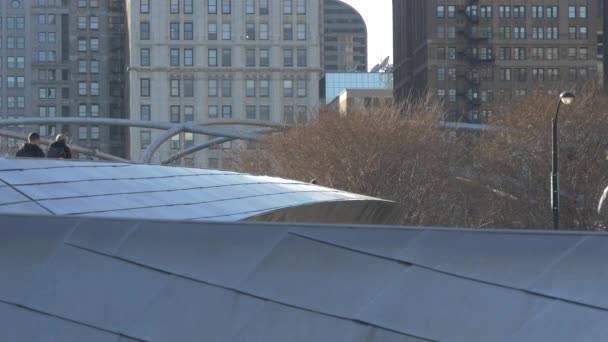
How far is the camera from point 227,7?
471 feet

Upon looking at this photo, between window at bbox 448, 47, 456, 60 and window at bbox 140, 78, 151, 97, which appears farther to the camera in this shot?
window at bbox 140, 78, 151, 97

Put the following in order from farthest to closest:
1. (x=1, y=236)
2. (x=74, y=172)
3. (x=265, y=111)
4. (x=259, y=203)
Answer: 1. (x=265, y=111)
2. (x=259, y=203)
3. (x=74, y=172)
4. (x=1, y=236)

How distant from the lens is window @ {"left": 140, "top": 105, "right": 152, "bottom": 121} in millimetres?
141250

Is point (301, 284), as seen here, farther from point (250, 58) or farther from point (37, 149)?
point (250, 58)

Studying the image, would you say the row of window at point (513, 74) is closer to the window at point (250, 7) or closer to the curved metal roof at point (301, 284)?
the window at point (250, 7)

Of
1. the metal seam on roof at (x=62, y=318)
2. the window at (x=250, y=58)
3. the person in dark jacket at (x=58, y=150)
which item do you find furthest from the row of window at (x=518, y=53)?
the metal seam on roof at (x=62, y=318)

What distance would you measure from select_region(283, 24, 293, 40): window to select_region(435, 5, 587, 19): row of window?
17.6 meters

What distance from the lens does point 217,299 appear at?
34.4 feet

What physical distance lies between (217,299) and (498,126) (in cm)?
5060

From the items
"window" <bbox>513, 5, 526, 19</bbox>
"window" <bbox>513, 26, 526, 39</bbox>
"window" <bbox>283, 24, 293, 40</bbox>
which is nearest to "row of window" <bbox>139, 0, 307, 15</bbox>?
"window" <bbox>283, 24, 293, 40</bbox>

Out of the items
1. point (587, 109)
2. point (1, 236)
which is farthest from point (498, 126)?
point (1, 236)

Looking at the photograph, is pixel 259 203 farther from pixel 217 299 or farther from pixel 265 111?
pixel 265 111

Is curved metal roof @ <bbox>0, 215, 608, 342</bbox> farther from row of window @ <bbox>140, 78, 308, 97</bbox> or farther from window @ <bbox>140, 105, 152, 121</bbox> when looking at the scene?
row of window @ <bbox>140, 78, 308, 97</bbox>

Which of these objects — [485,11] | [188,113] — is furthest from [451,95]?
[188,113]
